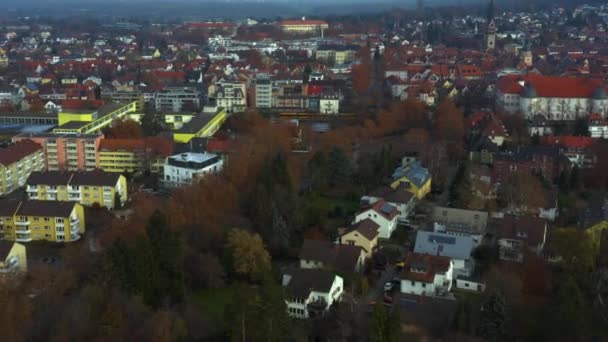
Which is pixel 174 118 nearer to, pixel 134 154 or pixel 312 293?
pixel 134 154

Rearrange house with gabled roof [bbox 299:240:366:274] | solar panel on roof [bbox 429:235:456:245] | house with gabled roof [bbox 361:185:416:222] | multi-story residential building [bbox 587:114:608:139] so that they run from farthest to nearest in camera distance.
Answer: multi-story residential building [bbox 587:114:608:139] < house with gabled roof [bbox 361:185:416:222] < solar panel on roof [bbox 429:235:456:245] < house with gabled roof [bbox 299:240:366:274]

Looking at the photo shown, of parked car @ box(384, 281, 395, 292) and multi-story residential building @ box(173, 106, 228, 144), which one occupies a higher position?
multi-story residential building @ box(173, 106, 228, 144)

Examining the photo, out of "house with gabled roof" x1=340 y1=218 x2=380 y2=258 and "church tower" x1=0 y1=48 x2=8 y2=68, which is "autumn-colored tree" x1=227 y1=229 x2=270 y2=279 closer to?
"house with gabled roof" x1=340 y1=218 x2=380 y2=258

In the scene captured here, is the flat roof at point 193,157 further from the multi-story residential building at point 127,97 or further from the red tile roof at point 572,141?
the multi-story residential building at point 127,97

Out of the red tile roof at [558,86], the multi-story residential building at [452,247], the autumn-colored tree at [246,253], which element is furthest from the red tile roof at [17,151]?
the red tile roof at [558,86]

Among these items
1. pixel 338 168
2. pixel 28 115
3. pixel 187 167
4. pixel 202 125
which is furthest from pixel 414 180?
pixel 28 115

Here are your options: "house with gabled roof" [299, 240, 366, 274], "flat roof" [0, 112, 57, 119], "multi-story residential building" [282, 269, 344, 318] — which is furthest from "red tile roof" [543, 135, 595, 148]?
"flat roof" [0, 112, 57, 119]
